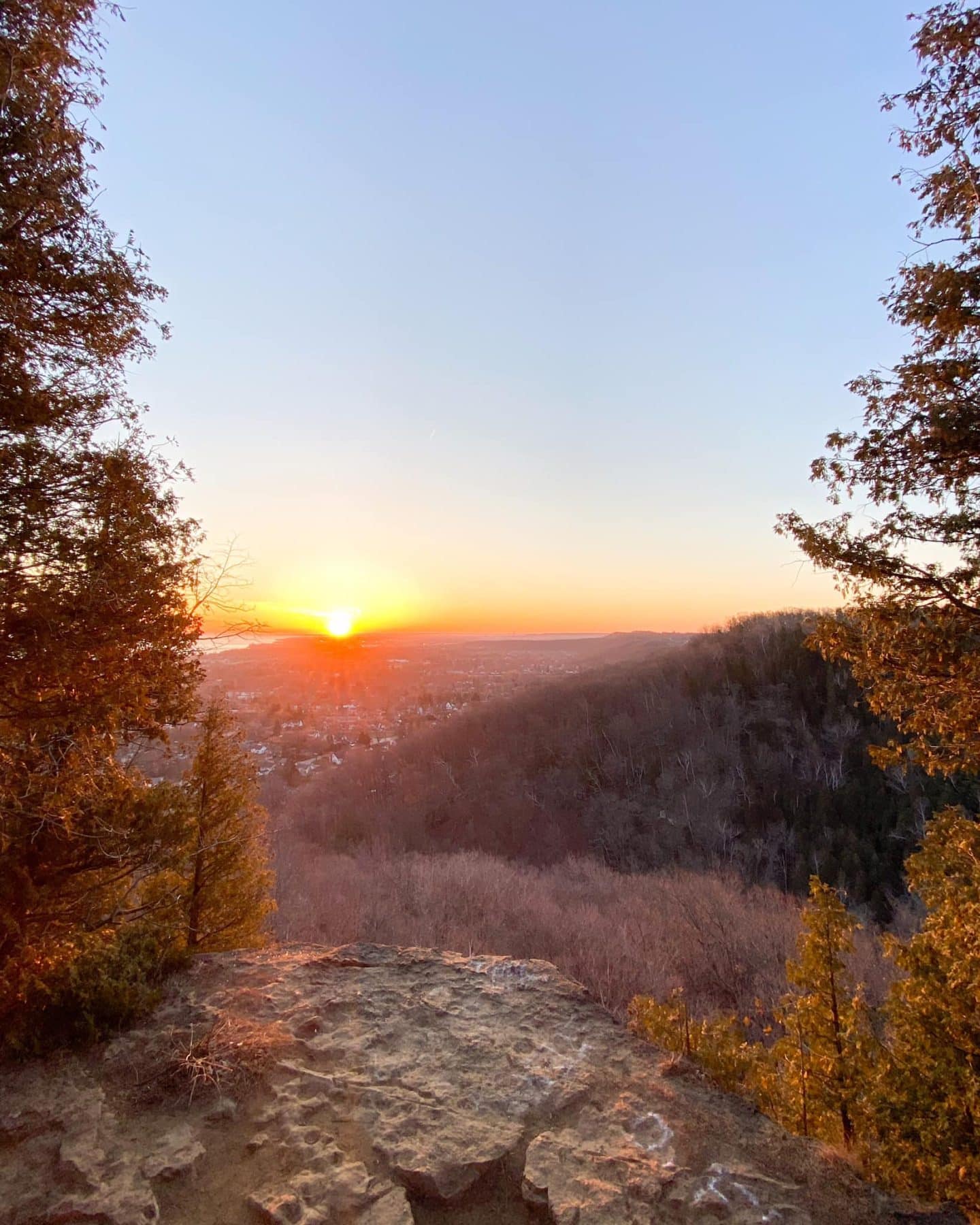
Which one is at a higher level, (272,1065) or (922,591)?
(922,591)

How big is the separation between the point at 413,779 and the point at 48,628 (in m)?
59.8

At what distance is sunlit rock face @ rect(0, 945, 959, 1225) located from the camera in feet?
14.7

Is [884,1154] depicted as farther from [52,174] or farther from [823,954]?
[52,174]

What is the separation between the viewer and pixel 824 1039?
7.57 metres

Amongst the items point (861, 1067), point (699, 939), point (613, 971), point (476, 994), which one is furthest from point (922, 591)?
point (699, 939)

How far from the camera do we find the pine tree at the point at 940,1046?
5.22 meters

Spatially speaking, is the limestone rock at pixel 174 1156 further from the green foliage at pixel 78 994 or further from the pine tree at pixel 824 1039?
the pine tree at pixel 824 1039

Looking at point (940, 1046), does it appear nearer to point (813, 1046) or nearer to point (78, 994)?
point (813, 1046)

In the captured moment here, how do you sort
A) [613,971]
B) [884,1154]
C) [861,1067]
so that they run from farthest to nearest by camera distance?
1. [613,971]
2. [861,1067]
3. [884,1154]

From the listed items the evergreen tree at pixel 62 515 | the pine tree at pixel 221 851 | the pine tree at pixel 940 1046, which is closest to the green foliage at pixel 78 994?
the evergreen tree at pixel 62 515

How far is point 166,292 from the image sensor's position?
5.58 m

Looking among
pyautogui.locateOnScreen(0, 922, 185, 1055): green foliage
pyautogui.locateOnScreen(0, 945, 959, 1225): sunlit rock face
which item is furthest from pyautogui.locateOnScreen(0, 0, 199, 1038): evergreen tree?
pyautogui.locateOnScreen(0, 945, 959, 1225): sunlit rock face

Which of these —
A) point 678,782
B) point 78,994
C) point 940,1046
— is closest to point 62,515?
point 78,994

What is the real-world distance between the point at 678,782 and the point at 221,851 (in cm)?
4948
